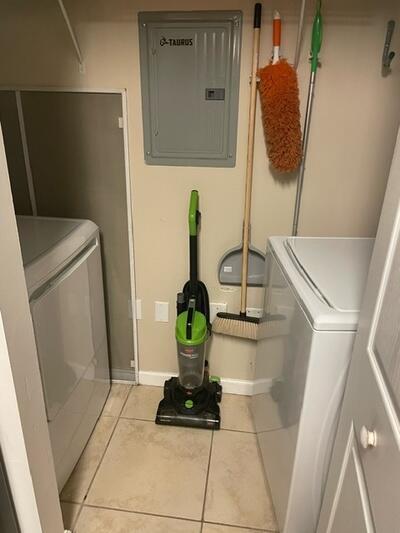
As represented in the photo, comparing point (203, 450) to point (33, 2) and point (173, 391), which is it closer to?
point (173, 391)

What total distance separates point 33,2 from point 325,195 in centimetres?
129

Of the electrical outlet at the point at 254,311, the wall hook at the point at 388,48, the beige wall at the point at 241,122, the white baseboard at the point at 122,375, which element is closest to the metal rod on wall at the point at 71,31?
the beige wall at the point at 241,122

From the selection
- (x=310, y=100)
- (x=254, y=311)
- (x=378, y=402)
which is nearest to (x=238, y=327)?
(x=254, y=311)

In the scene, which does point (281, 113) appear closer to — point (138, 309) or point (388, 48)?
point (388, 48)

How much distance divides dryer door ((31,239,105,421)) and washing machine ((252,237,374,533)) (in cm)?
69

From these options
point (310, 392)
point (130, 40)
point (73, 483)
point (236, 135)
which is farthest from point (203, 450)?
point (130, 40)

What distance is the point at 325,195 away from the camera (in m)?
1.63

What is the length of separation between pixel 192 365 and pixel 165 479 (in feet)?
1.46

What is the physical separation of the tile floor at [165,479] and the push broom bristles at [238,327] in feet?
1.36

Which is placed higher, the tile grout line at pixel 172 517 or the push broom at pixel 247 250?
the push broom at pixel 247 250

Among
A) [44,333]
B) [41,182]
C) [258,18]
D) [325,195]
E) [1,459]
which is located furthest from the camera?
[41,182]

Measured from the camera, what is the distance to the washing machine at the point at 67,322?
49.3 inches

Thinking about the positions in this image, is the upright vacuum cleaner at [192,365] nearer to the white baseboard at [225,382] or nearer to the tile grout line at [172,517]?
the white baseboard at [225,382]

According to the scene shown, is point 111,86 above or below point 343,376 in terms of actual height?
above
